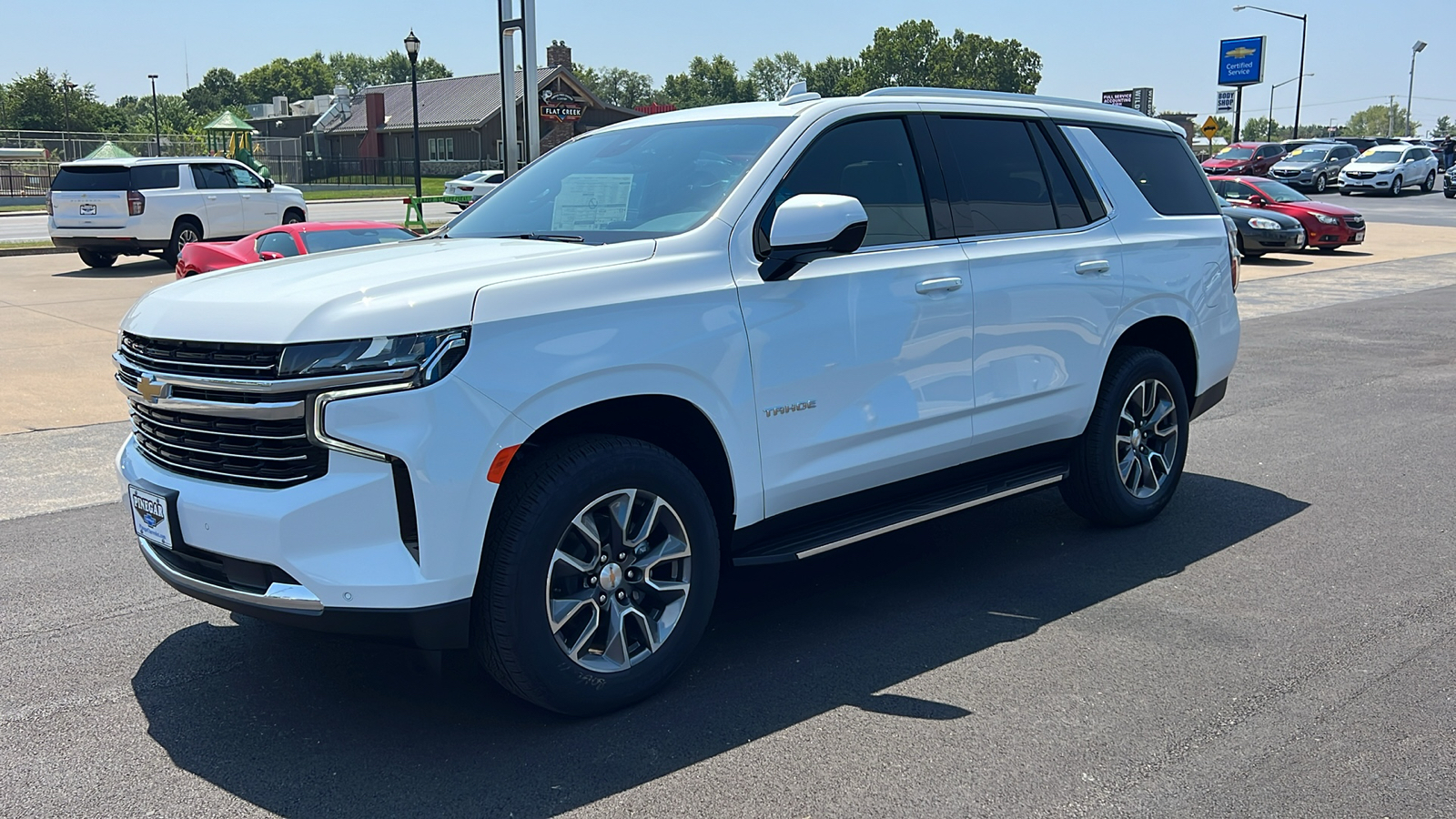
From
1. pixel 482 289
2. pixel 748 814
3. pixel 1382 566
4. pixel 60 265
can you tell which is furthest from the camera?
pixel 60 265

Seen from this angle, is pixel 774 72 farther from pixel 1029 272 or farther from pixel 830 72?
pixel 1029 272

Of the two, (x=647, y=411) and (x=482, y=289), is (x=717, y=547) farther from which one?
(x=482, y=289)

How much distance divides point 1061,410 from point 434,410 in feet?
10.1

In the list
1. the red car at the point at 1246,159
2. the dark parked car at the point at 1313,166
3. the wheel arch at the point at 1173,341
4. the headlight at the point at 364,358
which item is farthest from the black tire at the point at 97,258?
the dark parked car at the point at 1313,166

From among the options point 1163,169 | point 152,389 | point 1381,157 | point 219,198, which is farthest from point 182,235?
point 1381,157

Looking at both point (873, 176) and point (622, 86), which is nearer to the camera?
point (873, 176)

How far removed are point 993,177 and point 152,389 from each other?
11.2 ft

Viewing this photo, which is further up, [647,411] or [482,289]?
[482,289]

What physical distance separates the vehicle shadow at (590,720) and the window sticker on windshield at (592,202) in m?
1.63

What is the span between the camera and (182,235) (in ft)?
70.5

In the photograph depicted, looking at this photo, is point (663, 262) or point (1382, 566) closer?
point (663, 262)

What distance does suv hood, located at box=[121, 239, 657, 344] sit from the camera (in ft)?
11.2

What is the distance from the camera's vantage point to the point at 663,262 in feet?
13.1

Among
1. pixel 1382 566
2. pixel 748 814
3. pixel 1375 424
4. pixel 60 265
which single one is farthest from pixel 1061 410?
pixel 60 265
